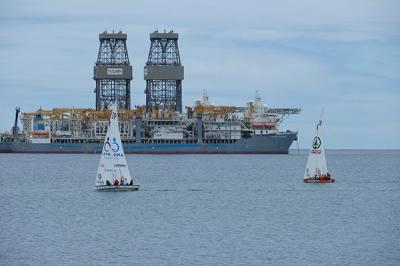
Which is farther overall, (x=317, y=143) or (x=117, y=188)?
(x=317, y=143)

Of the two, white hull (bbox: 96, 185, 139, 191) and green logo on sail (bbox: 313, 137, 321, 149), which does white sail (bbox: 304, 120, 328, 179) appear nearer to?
green logo on sail (bbox: 313, 137, 321, 149)

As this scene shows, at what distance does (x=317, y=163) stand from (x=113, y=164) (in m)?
18.5

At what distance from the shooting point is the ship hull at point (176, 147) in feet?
523

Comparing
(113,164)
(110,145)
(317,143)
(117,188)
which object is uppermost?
(317,143)

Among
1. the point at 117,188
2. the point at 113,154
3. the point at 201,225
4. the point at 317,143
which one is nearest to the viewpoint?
the point at 201,225

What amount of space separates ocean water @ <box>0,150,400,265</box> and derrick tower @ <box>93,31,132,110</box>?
85.1 m

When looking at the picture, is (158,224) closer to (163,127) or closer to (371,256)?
(371,256)

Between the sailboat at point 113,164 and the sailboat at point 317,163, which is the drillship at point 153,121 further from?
the sailboat at point 113,164

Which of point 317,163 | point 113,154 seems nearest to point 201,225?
point 113,154

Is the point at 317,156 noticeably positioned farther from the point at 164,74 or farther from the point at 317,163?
the point at 164,74

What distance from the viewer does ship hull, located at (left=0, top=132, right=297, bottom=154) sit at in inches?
6275

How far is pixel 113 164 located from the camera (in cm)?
6122

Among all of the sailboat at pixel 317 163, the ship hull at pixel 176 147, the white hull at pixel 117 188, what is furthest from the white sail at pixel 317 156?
the ship hull at pixel 176 147

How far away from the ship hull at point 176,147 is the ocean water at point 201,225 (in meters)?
80.7
